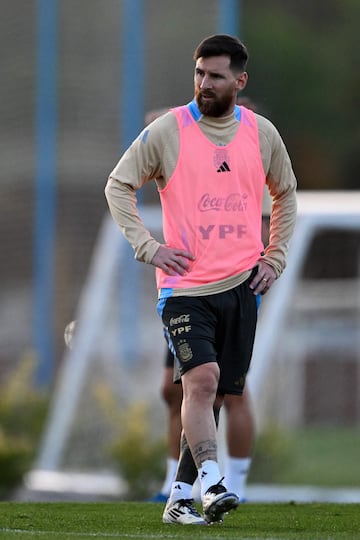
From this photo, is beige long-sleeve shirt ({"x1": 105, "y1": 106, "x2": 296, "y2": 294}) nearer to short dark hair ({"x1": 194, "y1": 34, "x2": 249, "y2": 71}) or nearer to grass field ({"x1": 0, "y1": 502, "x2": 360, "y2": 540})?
short dark hair ({"x1": 194, "y1": 34, "x2": 249, "y2": 71})

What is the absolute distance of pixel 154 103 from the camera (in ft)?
50.5

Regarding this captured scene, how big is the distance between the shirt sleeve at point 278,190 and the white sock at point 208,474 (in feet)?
3.15

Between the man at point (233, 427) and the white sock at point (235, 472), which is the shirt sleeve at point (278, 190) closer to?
the man at point (233, 427)

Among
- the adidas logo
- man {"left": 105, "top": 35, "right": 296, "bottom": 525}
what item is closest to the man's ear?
man {"left": 105, "top": 35, "right": 296, "bottom": 525}

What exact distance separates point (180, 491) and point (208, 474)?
0.40 meters

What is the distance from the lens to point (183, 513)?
23.1 feet

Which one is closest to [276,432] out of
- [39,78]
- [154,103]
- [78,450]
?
[78,450]

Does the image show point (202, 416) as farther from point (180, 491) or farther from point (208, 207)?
point (208, 207)

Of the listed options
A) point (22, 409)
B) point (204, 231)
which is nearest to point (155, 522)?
point (204, 231)

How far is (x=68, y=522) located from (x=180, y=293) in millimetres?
1176

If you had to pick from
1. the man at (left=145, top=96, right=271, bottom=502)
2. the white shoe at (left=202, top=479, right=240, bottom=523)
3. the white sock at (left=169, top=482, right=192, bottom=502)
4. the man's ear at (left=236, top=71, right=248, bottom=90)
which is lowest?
the man at (left=145, top=96, right=271, bottom=502)

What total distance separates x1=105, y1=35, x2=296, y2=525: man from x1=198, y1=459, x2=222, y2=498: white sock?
2.7 inches

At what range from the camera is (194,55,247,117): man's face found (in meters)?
6.98

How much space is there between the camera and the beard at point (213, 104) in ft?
23.0
